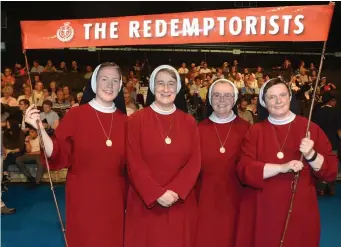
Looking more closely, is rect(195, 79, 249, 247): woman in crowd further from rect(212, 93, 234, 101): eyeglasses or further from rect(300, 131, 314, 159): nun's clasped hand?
rect(300, 131, 314, 159): nun's clasped hand

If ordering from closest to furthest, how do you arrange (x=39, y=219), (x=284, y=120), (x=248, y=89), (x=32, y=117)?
(x=32, y=117) → (x=284, y=120) → (x=39, y=219) → (x=248, y=89)

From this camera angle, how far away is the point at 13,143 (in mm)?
8227

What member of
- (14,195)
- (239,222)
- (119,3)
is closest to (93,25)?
(239,222)

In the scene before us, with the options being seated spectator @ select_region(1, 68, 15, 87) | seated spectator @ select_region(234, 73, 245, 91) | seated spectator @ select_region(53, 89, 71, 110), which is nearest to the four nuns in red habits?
seated spectator @ select_region(53, 89, 71, 110)

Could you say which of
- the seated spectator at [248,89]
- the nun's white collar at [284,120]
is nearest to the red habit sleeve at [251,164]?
the nun's white collar at [284,120]

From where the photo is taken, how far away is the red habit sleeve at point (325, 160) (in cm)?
301

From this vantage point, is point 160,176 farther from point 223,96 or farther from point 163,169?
point 223,96

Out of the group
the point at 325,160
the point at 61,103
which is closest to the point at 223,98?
the point at 325,160

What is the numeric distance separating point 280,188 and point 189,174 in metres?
0.68

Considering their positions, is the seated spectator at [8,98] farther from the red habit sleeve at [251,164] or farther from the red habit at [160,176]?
the red habit sleeve at [251,164]

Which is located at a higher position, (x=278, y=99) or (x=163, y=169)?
(x=278, y=99)

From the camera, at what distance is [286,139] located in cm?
311

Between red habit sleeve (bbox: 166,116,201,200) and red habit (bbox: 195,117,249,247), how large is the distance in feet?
1.00

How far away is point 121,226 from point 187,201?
555 millimetres
